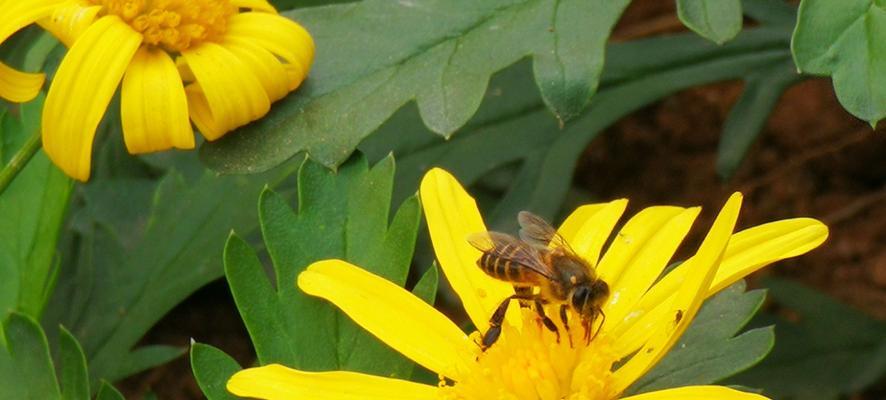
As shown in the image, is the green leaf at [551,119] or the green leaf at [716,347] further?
the green leaf at [551,119]

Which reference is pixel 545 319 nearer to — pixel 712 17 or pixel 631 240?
pixel 631 240

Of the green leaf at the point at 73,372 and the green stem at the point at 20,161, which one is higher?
the green stem at the point at 20,161

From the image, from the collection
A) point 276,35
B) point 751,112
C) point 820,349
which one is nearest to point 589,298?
point 276,35

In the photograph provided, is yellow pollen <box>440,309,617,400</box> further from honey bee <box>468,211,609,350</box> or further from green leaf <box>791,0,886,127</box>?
green leaf <box>791,0,886,127</box>

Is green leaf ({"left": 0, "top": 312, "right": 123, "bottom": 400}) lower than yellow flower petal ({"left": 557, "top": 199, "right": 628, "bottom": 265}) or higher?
lower

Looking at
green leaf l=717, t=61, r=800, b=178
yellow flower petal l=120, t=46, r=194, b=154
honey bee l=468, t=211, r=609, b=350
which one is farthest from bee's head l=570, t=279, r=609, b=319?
green leaf l=717, t=61, r=800, b=178

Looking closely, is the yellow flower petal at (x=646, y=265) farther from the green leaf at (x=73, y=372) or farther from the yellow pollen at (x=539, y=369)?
the green leaf at (x=73, y=372)

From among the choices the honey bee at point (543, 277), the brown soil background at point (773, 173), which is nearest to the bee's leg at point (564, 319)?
the honey bee at point (543, 277)

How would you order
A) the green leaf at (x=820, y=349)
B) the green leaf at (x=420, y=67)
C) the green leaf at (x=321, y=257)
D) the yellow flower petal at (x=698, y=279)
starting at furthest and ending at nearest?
the green leaf at (x=820, y=349) → the green leaf at (x=420, y=67) → the green leaf at (x=321, y=257) → the yellow flower petal at (x=698, y=279)
